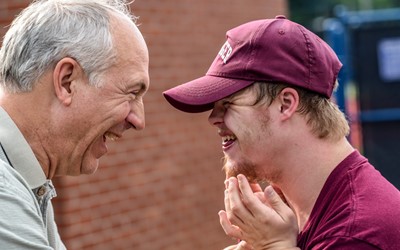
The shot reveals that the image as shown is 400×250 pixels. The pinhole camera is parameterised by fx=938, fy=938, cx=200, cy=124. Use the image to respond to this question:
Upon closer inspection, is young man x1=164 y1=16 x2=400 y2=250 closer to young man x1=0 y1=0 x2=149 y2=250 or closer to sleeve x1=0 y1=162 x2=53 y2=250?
young man x1=0 y1=0 x2=149 y2=250

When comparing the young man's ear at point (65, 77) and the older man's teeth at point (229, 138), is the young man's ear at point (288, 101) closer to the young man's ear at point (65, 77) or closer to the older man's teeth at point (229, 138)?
the older man's teeth at point (229, 138)

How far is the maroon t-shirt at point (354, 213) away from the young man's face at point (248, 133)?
9.2 inches

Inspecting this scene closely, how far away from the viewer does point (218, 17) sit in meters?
8.67

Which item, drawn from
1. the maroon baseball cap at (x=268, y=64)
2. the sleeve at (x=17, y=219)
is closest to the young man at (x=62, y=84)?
the sleeve at (x=17, y=219)

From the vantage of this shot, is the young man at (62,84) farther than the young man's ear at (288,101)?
No

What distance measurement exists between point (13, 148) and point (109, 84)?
379 millimetres

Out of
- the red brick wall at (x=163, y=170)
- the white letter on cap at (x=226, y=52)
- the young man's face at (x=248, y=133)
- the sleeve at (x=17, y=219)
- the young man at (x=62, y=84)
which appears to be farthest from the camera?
the red brick wall at (x=163, y=170)

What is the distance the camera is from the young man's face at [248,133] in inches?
120

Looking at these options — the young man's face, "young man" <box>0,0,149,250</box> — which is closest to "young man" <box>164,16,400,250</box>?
the young man's face

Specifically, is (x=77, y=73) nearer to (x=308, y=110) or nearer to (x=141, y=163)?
(x=308, y=110)

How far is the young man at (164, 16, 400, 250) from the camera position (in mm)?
2982

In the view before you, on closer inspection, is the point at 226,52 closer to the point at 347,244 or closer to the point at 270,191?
the point at 270,191

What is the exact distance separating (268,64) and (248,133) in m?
0.23

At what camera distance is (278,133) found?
3053 mm
